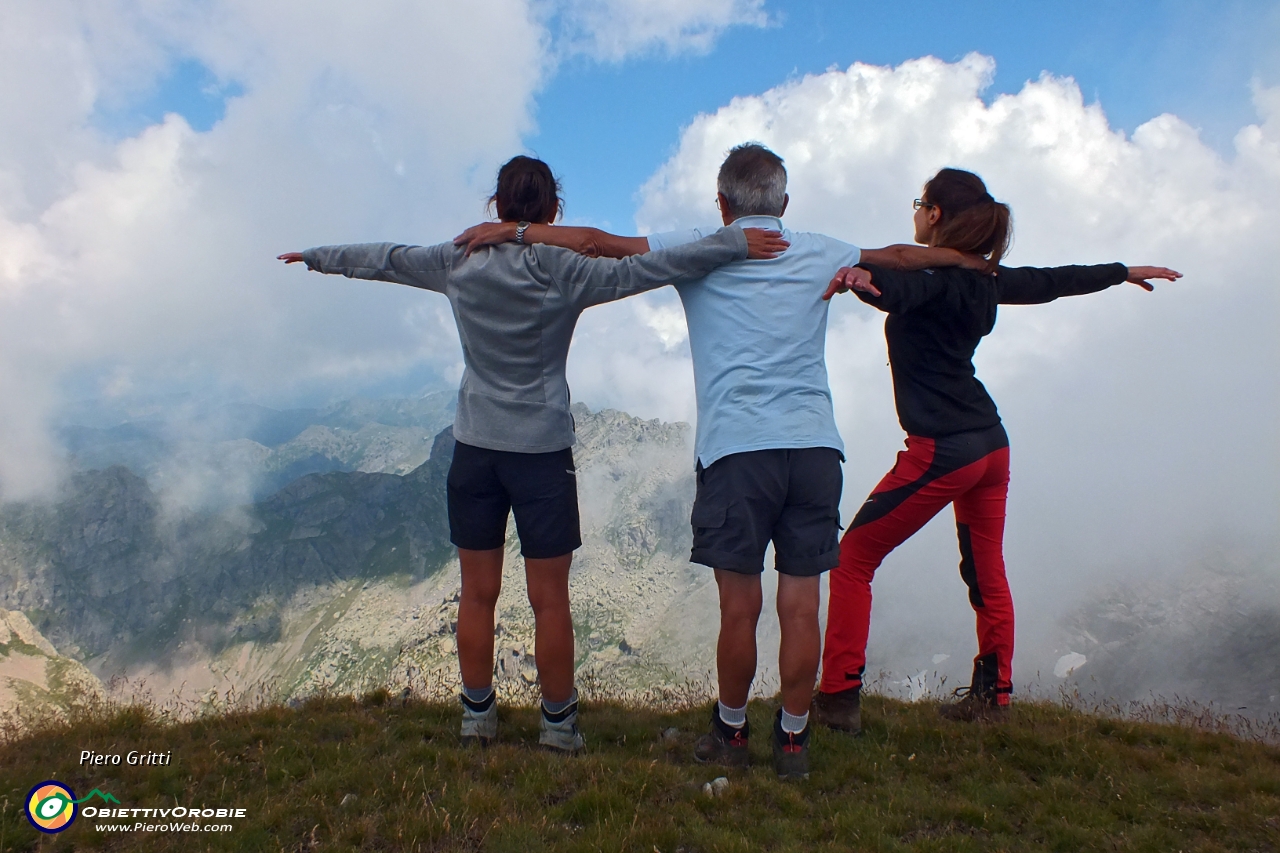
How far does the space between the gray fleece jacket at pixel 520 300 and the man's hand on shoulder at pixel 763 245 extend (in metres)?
0.09

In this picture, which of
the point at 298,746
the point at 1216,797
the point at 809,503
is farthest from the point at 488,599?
the point at 1216,797

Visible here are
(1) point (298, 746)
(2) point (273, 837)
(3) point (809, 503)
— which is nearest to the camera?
(2) point (273, 837)

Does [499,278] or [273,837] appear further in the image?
[499,278]

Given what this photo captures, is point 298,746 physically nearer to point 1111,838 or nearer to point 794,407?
point 794,407

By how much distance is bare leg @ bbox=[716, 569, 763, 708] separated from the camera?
5363 mm

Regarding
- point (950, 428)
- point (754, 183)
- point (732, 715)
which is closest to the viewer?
point (754, 183)

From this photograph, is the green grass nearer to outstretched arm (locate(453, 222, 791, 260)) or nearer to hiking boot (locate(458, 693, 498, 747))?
hiking boot (locate(458, 693, 498, 747))

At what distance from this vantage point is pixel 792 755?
571 centimetres

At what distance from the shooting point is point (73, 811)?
196 inches

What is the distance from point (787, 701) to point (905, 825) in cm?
114

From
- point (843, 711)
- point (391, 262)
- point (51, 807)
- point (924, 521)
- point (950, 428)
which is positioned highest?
point (391, 262)

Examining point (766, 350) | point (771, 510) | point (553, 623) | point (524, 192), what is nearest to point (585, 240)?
point (524, 192)

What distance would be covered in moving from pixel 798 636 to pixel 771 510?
105 cm

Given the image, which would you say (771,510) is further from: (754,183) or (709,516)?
(754,183)
